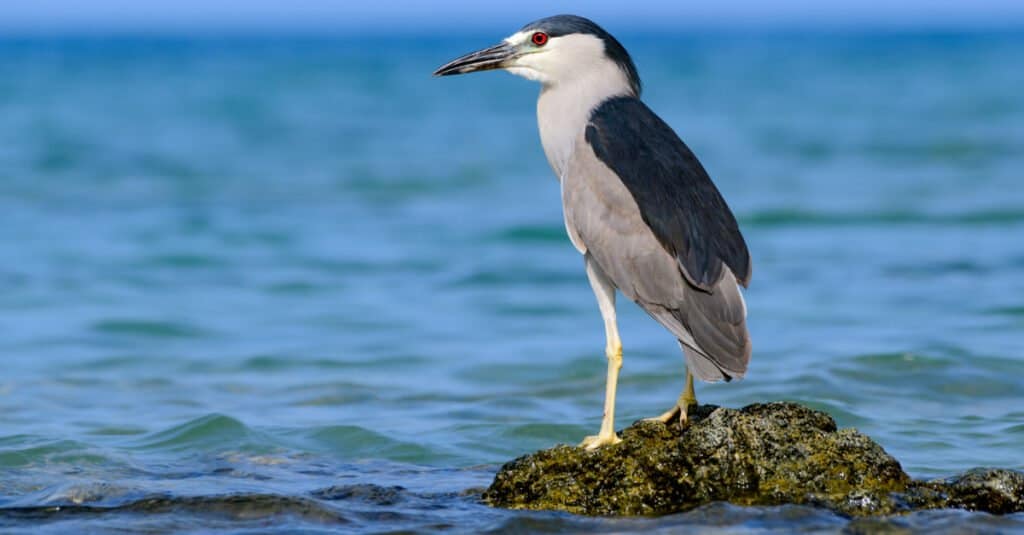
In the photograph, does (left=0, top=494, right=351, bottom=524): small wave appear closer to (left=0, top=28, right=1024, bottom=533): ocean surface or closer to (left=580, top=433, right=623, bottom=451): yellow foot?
(left=0, top=28, right=1024, bottom=533): ocean surface

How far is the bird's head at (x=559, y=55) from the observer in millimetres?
5910

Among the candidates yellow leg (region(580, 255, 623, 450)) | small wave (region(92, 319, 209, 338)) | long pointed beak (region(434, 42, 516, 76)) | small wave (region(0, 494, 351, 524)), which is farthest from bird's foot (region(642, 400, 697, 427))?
small wave (region(92, 319, 209, 338))

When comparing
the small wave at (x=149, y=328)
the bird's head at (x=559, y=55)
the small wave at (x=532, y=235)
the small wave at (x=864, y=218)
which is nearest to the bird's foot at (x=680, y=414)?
the bird's head at (x=559, y=55)

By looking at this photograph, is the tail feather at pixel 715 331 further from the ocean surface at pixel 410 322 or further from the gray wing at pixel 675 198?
the ocean surface at pixel 410 322

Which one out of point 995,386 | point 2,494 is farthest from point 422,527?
point 995,386

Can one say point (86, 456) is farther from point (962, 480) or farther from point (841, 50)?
point (841, 50)

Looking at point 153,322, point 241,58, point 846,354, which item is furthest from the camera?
point 241,58

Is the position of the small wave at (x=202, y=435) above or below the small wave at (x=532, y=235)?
below

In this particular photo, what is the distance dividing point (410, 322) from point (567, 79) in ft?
14.5

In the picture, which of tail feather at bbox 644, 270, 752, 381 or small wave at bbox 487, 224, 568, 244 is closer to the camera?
tail feather at bbox 644, 270, 752, 381

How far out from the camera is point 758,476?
5004 millimetres

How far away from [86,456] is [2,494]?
0.75 m

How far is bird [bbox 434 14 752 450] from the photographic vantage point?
5227 millimetres

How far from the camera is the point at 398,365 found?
8711mm
